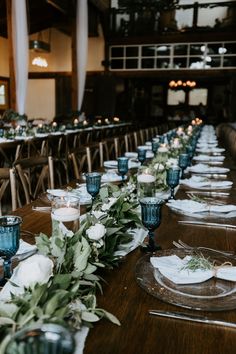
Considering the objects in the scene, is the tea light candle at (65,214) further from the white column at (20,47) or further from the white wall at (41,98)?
the white wall at (41,98)

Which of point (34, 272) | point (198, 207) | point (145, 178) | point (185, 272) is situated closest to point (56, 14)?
point (145, 178)

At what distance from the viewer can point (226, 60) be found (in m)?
11.9

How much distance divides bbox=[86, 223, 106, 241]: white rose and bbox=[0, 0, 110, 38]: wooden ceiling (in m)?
9.47

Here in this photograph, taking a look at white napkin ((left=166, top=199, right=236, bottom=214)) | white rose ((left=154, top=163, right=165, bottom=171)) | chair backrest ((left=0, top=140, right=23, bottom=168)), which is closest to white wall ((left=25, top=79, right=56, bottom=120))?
chair backrest ((left=0, top=140, right=23, bottom=168))

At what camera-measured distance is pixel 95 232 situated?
97 cm

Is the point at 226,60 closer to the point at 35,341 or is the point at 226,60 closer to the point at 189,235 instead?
the point at 189,235

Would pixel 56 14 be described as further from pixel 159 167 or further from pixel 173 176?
pixel 173 176

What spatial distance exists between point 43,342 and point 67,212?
0.71 meters

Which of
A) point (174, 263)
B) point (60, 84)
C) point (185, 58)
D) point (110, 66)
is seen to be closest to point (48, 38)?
point (60, 84)

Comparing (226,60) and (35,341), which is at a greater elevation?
(226,60)

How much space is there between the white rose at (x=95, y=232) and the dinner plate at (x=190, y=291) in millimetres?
166

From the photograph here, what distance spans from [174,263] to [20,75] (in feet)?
22.9

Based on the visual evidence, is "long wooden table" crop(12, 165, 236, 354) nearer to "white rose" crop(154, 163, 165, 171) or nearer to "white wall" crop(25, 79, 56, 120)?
"white rose" crop(154, 163, 165, 171)

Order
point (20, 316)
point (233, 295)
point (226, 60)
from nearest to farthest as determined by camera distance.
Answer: point (20, 316) < point (233, 295) < point (226, 60)
